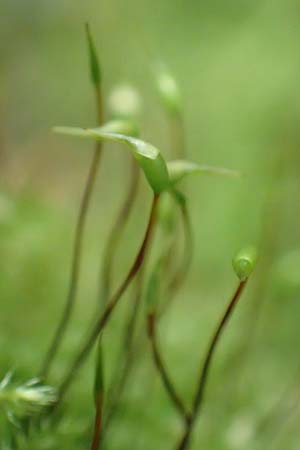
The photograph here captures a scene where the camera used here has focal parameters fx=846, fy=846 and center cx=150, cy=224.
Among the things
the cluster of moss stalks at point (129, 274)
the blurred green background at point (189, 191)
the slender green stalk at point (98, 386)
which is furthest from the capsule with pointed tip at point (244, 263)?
the blurred green background at point (189, 191)

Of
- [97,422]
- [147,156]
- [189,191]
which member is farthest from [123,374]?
[189,191]

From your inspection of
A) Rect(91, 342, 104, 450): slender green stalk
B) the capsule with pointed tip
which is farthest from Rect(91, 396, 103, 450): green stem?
the capsule with pointed tip

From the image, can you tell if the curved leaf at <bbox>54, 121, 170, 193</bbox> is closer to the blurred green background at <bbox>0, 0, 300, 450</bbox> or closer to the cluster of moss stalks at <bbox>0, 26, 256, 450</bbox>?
the cluster of moss stalks at <bbox>0, 26, 256, 450</bbox>

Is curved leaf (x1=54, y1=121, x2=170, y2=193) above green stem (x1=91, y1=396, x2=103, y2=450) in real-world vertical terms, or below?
above

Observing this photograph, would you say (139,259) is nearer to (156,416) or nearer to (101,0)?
(156,416)


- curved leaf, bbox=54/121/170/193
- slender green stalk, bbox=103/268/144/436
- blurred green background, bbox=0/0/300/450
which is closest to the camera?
curved leaf, bbox=54/121/170/193

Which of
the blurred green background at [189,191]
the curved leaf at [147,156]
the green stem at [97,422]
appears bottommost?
the blurred green background at [189,191]

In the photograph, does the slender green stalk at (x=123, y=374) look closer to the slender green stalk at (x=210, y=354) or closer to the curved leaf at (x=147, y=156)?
the slender green stalk at (x=210, y=354)

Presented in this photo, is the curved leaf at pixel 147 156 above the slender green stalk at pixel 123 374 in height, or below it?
above

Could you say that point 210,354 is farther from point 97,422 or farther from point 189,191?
point 189,191

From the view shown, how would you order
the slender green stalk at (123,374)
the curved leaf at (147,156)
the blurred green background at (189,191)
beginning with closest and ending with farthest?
the curved leaf at (147,156)
the slender green stalk at (123,374)
the blurred green background at (189,191)
